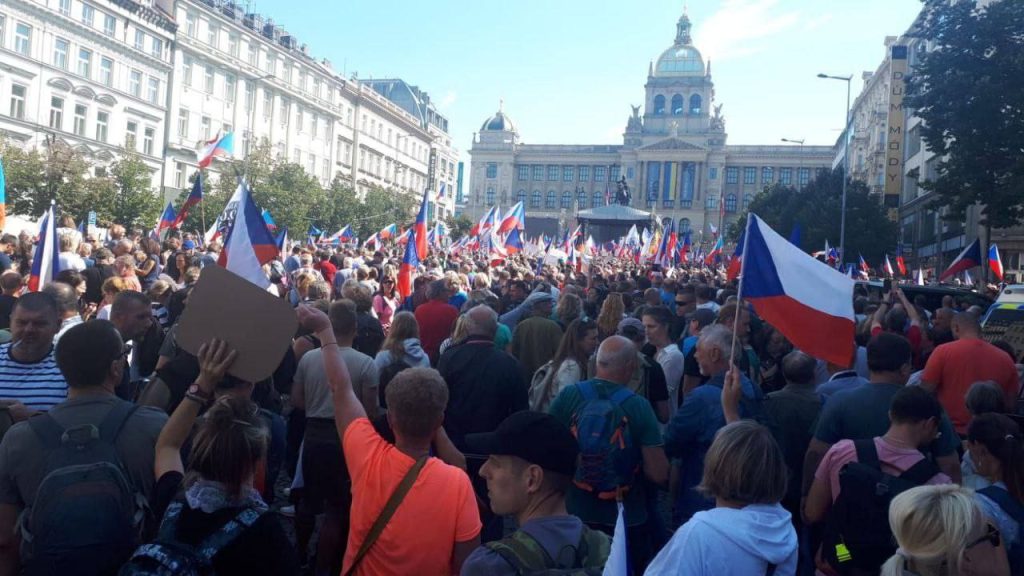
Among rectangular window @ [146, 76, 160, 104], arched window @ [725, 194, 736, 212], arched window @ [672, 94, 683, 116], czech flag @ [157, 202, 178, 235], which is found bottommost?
czech flag @ [157, 202, 178, 235]

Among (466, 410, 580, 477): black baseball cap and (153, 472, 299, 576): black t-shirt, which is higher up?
(466, 410, 580, 477): black baseball cap

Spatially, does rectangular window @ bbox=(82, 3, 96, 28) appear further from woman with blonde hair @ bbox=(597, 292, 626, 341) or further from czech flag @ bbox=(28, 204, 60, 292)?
woman with blonde hair @ bbox=(597, 292, 626, 341)

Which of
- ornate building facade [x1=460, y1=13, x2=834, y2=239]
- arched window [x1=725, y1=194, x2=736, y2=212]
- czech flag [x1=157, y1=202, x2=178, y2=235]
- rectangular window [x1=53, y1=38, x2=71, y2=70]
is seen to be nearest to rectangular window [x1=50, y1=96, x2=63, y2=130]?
rectangular window [x1=53, y1=38, x2=71, y2=70]

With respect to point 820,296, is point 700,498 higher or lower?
lower

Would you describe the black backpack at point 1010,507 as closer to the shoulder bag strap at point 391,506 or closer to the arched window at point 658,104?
the shoulder bag strap at point 391,506

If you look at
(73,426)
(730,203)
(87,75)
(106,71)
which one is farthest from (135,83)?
(730,203)

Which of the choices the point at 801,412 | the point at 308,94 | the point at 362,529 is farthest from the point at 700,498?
the point at 308,94

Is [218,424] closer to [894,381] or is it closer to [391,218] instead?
[894,381]

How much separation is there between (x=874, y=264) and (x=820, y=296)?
153 ft

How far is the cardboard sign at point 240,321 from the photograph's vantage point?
2.96 m

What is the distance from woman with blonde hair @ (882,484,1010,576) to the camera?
2549 mm

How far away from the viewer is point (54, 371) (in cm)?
407

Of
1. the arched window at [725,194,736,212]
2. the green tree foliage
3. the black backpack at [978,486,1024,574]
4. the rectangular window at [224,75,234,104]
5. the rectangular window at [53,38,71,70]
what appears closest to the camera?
the black backpack at [978,486,1024,574]

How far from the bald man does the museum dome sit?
4684 inches
